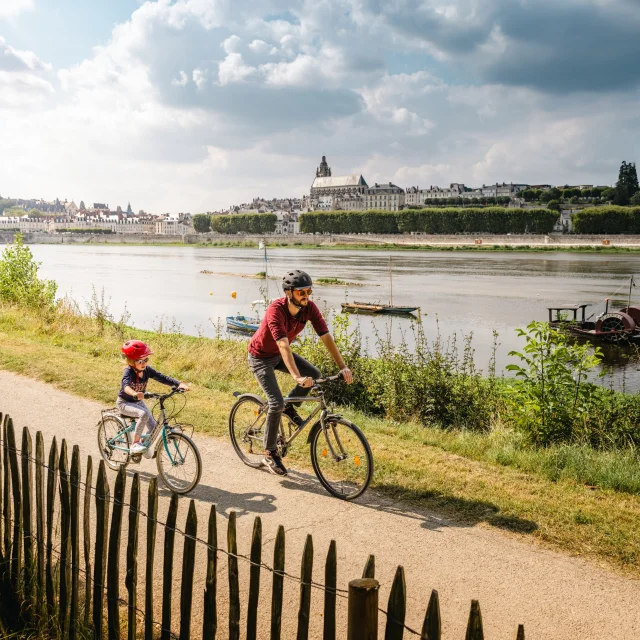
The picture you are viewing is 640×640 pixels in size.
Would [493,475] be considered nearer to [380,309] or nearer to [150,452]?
[150,452]

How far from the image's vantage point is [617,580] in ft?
15.1

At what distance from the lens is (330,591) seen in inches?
107

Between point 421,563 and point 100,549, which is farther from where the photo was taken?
point 421,563

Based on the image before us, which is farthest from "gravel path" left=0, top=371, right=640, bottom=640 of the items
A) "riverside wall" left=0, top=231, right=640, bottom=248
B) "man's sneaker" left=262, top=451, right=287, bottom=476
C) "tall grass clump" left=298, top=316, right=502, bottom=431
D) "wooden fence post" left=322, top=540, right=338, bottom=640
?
"riverside wall" left=0, top=231, right=640, bottom=248

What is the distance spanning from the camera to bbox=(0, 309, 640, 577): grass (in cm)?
544

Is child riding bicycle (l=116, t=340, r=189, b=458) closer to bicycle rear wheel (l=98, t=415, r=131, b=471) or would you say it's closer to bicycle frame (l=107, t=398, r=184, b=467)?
bicycle frame (l=107, t=398, r=184, b=467)

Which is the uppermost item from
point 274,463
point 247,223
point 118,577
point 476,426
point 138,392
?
point 247,223

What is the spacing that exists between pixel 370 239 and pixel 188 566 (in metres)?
142

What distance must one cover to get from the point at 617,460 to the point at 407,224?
147m

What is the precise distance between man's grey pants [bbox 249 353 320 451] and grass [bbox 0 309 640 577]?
0.85 metres

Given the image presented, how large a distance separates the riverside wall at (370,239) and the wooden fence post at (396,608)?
12011cm

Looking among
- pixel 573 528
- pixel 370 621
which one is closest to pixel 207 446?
pixel 573 528

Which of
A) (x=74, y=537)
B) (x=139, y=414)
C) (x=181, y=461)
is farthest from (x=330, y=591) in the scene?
(x=139, y=414)

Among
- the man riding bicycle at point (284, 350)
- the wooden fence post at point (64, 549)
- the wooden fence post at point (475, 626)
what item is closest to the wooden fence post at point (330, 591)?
the wooden fence post at point (475, 626)
